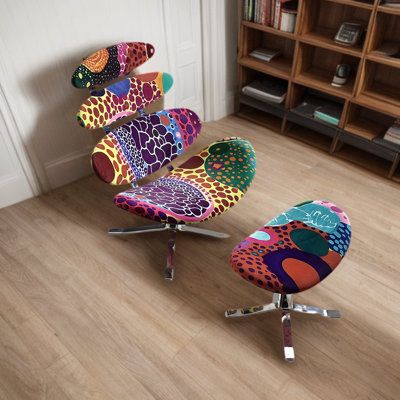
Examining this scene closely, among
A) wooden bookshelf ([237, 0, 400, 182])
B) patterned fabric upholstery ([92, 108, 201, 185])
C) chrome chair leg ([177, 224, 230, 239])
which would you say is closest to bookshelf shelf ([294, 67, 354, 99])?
wooden bookshelf ([237, 0, 400, 182])

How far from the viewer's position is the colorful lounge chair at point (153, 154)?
5.80 ft

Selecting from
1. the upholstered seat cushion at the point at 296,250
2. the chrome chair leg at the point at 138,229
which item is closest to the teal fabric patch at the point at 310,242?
the upholstered seat cushion at the point at 296,250

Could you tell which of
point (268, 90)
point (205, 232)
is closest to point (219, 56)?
point (268, 90)

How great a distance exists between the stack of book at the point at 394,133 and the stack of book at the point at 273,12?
0.93m

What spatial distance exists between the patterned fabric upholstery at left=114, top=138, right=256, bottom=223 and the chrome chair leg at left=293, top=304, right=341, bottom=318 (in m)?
0.55

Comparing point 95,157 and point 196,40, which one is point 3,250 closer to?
point 95,157

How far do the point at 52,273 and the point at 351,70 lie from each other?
7.62 feet

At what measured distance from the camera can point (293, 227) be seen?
5.38 ft

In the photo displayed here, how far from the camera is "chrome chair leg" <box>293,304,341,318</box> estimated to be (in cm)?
168

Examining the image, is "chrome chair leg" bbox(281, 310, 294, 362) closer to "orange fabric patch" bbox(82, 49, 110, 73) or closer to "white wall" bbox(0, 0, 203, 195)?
"orange fabric patch" bbox(82, 49, 110, 73)

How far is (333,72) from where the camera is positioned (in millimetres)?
2785

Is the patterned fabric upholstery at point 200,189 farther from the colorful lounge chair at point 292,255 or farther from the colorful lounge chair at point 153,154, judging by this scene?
the colorful lounge chair at point 292,255

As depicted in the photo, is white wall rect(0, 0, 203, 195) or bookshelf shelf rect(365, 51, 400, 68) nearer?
white wall rect(0, 0, 203, 195)

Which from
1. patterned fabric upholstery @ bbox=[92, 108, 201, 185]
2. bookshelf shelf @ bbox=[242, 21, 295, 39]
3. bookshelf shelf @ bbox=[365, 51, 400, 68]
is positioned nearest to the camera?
patterned fabric upholstery @ bbox=[92, 108, 201, 185]
